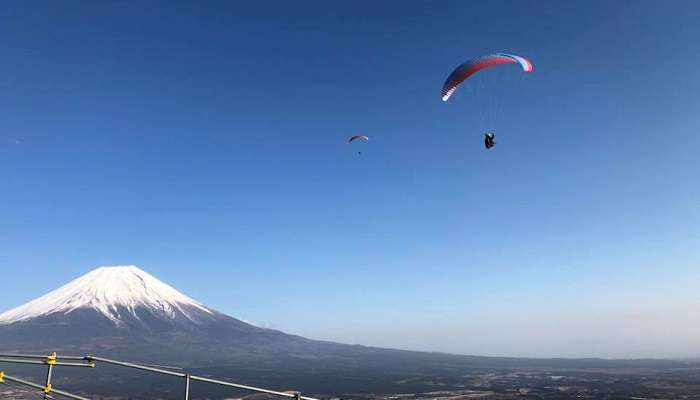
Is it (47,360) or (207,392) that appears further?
(207,392)

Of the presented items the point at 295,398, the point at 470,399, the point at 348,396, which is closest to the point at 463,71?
the point at 295,398

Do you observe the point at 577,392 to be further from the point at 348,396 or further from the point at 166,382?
the point at 166,382

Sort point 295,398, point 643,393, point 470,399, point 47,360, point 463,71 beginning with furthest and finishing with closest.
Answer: point 643,393
point 470,399
point 463,71
point 295,398
point 47,360

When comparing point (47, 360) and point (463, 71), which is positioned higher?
point (463, 71)

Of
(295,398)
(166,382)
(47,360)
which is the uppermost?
(47,360)

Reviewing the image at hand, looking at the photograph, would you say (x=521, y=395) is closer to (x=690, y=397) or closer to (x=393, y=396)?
(x=393, y=396)

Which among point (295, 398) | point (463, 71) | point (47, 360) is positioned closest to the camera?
point (47, 360)
